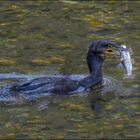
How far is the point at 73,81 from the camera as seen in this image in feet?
48.2

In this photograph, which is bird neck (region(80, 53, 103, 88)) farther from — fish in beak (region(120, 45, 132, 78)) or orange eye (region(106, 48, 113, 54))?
fish in beak (region(120, 45, 132, 78))

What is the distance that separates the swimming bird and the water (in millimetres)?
177

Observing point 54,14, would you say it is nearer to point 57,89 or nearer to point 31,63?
point 31,63

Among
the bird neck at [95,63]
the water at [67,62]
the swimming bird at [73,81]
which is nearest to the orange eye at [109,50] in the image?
the swimming bird at [73,81]

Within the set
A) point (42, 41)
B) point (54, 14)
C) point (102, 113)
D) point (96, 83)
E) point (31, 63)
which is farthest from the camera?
point (54, 14)

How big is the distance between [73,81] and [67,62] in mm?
1510

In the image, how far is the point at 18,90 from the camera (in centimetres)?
1429

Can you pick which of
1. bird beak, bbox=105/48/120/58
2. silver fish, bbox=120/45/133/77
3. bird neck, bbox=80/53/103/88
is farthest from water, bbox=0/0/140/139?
bird beak, bbox=105/48/120/58

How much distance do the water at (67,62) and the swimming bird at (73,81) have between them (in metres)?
0.18

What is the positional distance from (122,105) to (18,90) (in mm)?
1756

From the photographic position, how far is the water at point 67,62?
12953 millimetres

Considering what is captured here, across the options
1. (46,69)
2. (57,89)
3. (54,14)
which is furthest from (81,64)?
(54,14)

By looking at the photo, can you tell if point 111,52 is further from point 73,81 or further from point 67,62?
point 67,62

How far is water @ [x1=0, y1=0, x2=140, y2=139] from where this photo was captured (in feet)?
42.5
